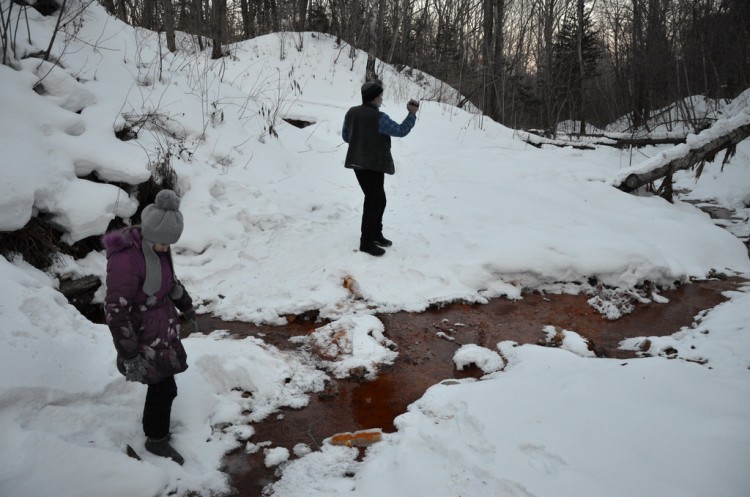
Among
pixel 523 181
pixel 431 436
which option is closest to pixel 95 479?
pixel 431 436

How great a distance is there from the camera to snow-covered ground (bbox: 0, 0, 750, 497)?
7.56 feet

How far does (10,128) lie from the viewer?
Result: 4.30m

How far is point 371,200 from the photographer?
5125mm

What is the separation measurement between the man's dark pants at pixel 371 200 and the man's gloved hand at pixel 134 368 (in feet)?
10.3

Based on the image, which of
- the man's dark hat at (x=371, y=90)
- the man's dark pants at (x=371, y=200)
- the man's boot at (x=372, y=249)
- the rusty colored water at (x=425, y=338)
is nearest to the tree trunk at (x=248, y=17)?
the man's dark hat at (x=371, y=90)

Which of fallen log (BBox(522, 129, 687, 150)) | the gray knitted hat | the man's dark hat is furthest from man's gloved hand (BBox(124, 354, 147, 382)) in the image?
fallen log (BBox(522, 129, 687, 150))

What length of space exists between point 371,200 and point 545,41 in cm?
1580

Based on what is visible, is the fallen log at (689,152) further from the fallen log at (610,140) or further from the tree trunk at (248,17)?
the tree trunk at (248,17)

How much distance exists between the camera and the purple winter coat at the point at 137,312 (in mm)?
2281

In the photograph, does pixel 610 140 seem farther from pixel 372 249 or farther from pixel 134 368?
pixel 134 368

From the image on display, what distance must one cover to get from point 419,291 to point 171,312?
106 inches

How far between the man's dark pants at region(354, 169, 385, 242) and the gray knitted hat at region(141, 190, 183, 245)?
2.85 m

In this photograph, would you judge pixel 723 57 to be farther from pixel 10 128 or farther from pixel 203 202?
pixel 10 128

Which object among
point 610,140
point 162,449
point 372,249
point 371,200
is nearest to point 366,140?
point 371,200
